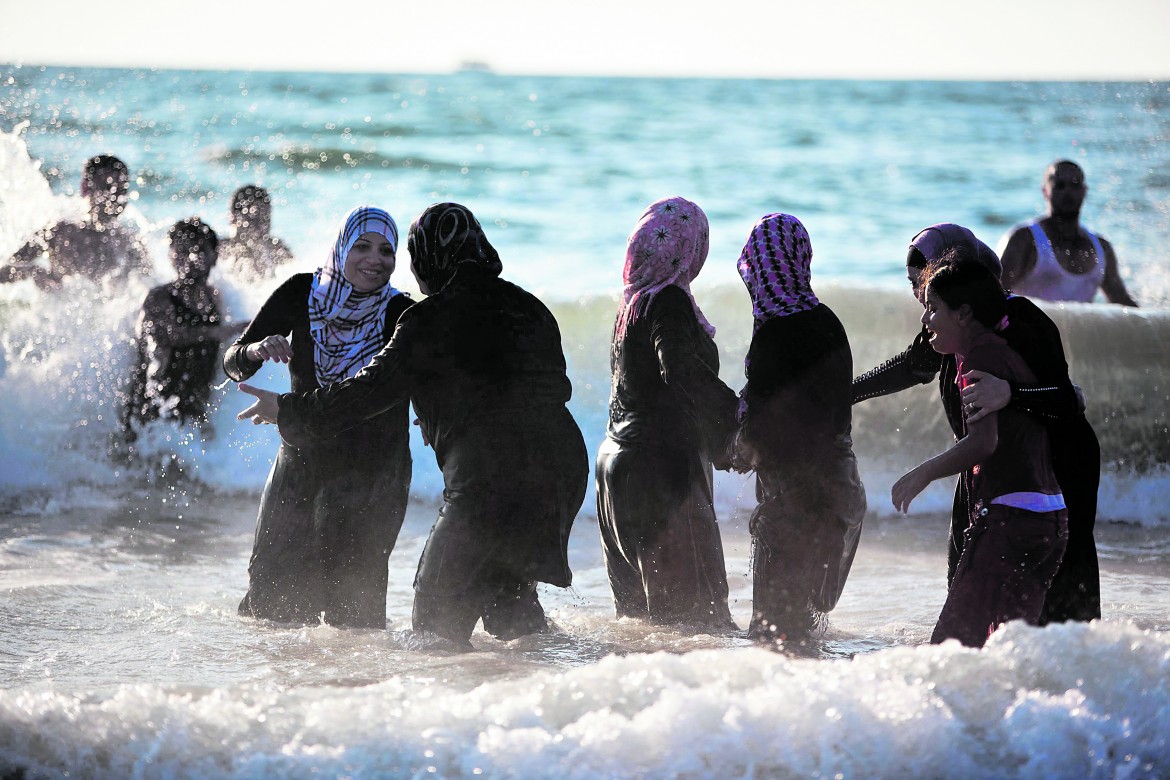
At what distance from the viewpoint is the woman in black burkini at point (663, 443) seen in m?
4.90

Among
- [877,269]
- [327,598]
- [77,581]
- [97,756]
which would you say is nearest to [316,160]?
[877,269]

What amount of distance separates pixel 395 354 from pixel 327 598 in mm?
1147

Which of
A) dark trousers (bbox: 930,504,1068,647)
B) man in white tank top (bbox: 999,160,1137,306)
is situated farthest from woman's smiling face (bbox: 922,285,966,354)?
man in white tank top (bbox: 999,160,1137,306)

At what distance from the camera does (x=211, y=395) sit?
9.58 meters

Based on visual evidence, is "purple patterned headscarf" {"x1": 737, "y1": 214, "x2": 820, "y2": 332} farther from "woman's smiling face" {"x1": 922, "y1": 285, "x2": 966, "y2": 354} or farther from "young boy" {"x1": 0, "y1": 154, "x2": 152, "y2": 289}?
"young boy" {"x1": 0, "y1": 154, "x2": 152, "y2": 289}

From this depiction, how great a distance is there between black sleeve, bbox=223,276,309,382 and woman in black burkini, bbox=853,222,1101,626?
226 cm

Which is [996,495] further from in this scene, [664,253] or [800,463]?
[664,253]

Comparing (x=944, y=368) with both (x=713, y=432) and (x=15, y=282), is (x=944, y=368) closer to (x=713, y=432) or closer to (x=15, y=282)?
(x=713, y=432)

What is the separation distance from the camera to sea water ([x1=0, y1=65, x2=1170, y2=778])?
3562 mm

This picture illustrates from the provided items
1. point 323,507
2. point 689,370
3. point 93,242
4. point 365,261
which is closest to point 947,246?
point 689,370

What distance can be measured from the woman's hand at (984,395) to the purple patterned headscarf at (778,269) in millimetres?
863

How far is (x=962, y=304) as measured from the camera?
393 cm

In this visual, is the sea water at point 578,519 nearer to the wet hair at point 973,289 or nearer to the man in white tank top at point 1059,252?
the wet hair at point 973,289

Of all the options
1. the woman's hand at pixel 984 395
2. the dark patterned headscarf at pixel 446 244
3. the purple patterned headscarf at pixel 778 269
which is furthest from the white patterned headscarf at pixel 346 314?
the woman's hand at pixel 984 395
